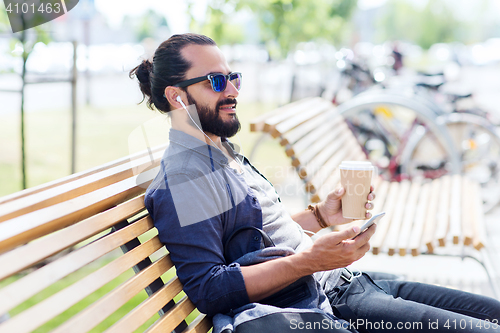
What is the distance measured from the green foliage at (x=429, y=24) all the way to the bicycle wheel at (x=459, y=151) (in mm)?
65652

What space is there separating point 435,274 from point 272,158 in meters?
4.38

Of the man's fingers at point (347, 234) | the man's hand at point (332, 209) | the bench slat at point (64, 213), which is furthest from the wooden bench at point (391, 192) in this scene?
the bench slat at point (64, 213)

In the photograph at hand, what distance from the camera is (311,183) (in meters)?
3.13

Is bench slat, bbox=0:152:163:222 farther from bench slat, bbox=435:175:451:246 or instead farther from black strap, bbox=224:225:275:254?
bench slat, bbox=435:175:451:246

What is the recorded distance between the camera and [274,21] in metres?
9.07

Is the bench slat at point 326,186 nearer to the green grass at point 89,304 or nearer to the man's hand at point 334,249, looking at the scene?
the green grass at point 89,304

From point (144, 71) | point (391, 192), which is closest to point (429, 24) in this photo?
point (391, 192)

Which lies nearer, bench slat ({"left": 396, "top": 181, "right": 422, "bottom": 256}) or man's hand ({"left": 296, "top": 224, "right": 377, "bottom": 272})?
man's hand ({"left": 296, "top": 224, "right": 377, "bottom": 272})

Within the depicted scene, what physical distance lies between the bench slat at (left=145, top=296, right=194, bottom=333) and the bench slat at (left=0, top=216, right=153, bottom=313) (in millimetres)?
286

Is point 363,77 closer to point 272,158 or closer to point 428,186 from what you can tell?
point 272,158

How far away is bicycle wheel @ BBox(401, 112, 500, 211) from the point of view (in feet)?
17.8

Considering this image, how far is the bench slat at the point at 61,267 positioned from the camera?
1.16 metres

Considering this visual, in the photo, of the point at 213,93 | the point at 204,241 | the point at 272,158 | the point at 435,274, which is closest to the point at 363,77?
the point at 272,158

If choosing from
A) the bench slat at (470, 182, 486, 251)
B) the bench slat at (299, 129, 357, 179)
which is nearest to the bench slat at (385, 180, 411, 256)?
the bench slat at (470, 182, 486, 251)
